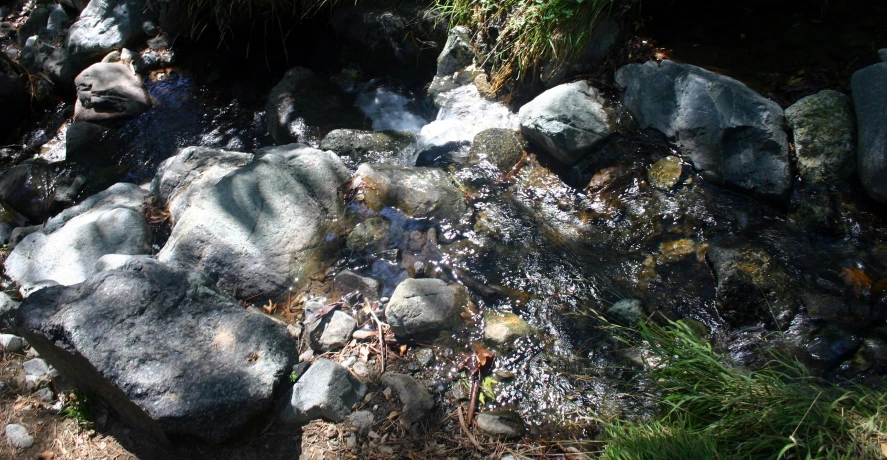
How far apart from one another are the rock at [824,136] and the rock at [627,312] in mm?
1622

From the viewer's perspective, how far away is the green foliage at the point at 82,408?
8.87 ft

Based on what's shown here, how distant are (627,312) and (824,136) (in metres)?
1.93

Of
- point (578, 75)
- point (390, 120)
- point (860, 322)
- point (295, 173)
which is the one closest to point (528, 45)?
point (578, 75)

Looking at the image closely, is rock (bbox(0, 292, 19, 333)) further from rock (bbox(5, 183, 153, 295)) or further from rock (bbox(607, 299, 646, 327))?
rock (bbox(607, 299, 646, 327))

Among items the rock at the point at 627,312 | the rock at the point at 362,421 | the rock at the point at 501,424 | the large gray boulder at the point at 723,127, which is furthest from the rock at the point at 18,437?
the large gray boulder at the point at 723,127

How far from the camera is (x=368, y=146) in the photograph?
4730 mm

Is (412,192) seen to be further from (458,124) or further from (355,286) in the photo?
(458,124)

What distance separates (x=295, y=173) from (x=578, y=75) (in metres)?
Answer: 2.54

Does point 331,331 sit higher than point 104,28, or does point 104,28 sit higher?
point 104,28

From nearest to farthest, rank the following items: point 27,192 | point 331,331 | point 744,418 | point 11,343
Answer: point 744,418 < point 331,331 < point 11,343 < point 27,192

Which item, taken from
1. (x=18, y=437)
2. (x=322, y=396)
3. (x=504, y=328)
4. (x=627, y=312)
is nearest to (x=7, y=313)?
(x=18, y=437)

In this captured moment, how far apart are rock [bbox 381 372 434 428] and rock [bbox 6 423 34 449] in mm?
1802

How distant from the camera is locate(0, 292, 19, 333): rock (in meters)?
3.35

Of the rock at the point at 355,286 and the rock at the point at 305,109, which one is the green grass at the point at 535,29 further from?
the rock at the point at 355,286
